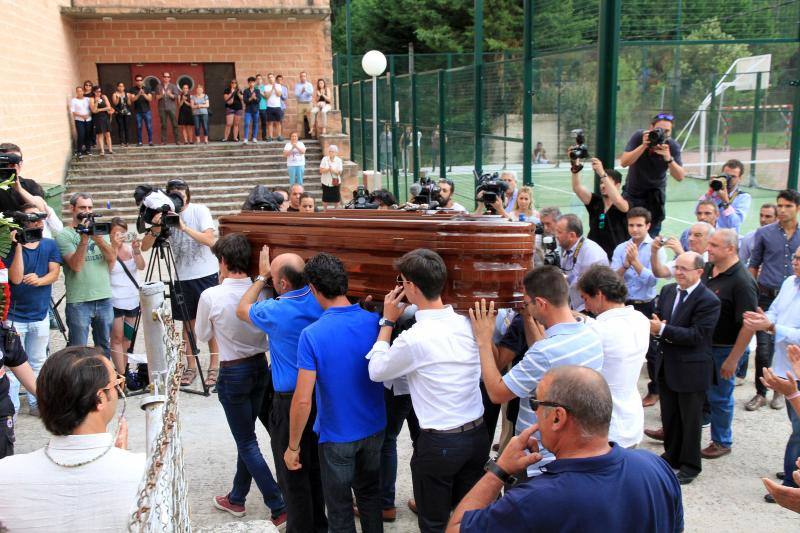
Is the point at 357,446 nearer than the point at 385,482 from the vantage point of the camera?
Yes

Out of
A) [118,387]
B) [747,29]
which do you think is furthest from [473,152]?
[118,387]

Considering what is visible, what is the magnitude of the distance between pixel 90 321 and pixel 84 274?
0.47 m

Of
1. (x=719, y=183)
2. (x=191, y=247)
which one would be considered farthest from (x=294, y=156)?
(x=719, y=183)

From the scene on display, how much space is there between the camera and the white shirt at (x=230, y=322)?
4195mm

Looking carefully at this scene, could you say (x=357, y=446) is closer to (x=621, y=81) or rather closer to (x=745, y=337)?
(x=745, y=337)

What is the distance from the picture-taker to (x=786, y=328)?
4516 millimetres

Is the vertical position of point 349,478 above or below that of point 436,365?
below

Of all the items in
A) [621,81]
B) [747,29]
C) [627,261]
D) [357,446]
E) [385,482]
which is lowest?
[385,482]

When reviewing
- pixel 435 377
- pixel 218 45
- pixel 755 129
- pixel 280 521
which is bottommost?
pixel 280 521

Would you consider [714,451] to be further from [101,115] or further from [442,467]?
[101,115]

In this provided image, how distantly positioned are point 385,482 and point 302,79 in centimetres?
1723

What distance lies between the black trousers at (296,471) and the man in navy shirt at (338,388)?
0.68ft

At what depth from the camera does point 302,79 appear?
19969 mm

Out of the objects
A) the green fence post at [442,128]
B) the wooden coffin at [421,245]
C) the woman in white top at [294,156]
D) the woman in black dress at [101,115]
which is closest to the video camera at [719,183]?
the wooden coffin at [421,245]
